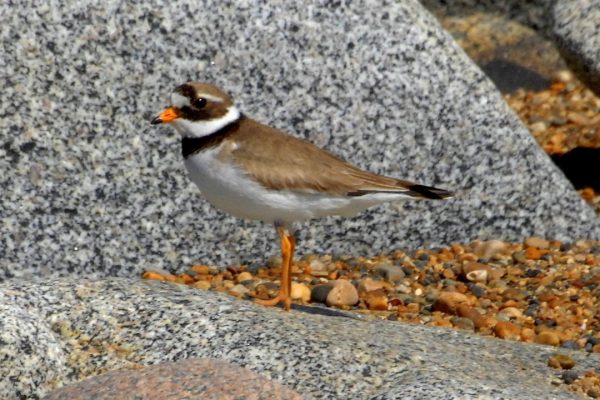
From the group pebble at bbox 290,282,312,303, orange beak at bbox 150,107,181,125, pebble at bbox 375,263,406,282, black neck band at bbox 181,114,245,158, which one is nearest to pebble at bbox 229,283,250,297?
pebble at bbox 290,282,312,303

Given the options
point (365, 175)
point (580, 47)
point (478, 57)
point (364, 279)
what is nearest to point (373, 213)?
point (364, 279)

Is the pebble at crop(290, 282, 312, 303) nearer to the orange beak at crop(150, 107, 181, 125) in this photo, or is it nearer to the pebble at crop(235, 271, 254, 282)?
the pebble at crop(235, 271, 254, 282)

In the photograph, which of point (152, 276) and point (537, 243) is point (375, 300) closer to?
point (152, 276)

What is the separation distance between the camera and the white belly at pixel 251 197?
5852mm

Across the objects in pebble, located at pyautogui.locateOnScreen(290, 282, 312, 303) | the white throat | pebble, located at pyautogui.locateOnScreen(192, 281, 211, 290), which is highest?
the white throat

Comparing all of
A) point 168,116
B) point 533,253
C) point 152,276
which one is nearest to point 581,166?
point 533,253

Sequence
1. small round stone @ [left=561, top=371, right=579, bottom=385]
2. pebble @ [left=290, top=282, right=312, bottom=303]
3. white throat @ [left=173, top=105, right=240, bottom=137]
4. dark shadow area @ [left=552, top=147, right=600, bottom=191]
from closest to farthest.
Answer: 1. small round stone @ [left=561, top=371, right=579, bottom=385]
2. white throat @ [left=173, top=105, right=240, bottom=137]
3. pebble @ [left=290, top=282, right=312, bottom=303]
4. dark shadow area @ [left=552, top=147, right=600, bottom=191]

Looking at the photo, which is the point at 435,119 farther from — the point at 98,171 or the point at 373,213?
the point at 98,171

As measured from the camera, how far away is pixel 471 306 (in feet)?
21.5

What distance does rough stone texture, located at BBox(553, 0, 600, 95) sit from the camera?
317 inches

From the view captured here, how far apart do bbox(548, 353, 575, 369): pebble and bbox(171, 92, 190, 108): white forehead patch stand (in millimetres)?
Result: 2003

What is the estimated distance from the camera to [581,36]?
812cm

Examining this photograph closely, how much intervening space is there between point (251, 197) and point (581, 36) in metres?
3.14

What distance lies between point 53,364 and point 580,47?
4.37 metres
